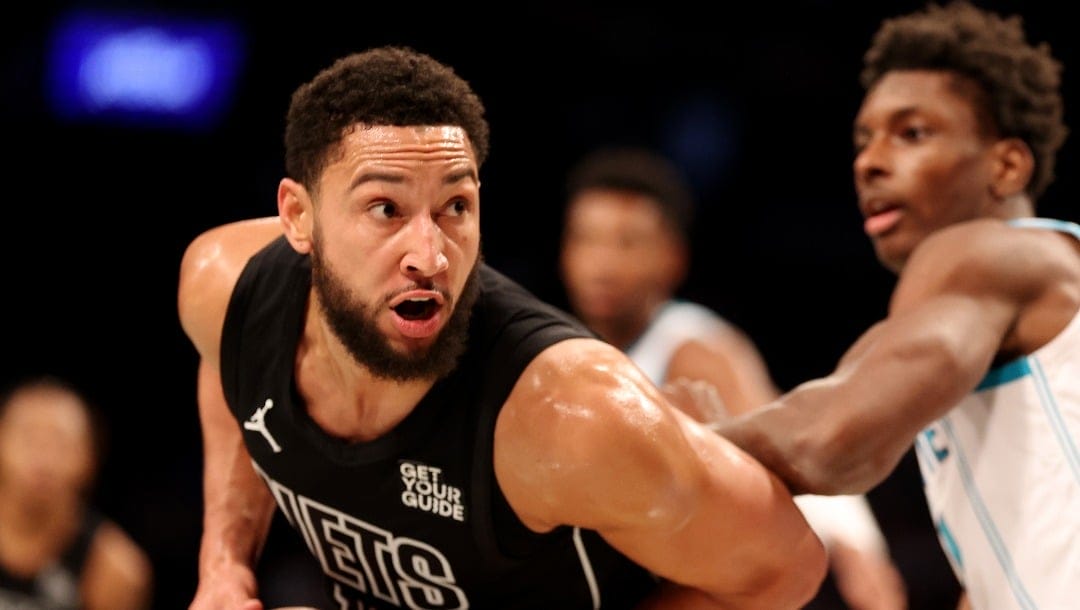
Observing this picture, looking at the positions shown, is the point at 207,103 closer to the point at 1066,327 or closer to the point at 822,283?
the point at 822,283

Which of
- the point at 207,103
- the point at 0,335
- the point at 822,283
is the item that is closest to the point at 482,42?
the point at 207,103

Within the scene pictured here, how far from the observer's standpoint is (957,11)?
313cm

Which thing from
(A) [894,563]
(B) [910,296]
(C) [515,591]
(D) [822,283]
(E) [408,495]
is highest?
(B) [910,296]

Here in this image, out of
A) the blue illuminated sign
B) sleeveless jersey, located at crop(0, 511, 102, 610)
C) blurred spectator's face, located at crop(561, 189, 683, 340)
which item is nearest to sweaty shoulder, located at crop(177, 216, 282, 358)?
blurred spectator's face, located at crop(561, 189, 683, 340)

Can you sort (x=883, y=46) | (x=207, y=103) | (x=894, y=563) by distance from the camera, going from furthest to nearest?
(x=207, y=103)
(x=894, y=563)
(x=883, y=46)

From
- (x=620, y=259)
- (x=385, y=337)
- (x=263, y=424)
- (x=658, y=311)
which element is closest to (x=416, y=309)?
(x=385, y=337)

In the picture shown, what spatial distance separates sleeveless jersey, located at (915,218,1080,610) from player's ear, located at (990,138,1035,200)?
213mm

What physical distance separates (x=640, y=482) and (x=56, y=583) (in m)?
3.95

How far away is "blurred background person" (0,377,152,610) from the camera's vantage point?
521 centimetres

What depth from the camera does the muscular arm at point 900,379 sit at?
7.89ft

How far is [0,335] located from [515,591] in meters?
5.34

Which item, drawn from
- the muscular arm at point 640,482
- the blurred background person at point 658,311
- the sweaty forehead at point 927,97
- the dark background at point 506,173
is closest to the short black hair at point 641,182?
the blurred background person at point 658,311

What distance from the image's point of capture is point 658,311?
4418 mm

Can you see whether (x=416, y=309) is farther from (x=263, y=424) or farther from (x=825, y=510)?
(x=825, y=510)
